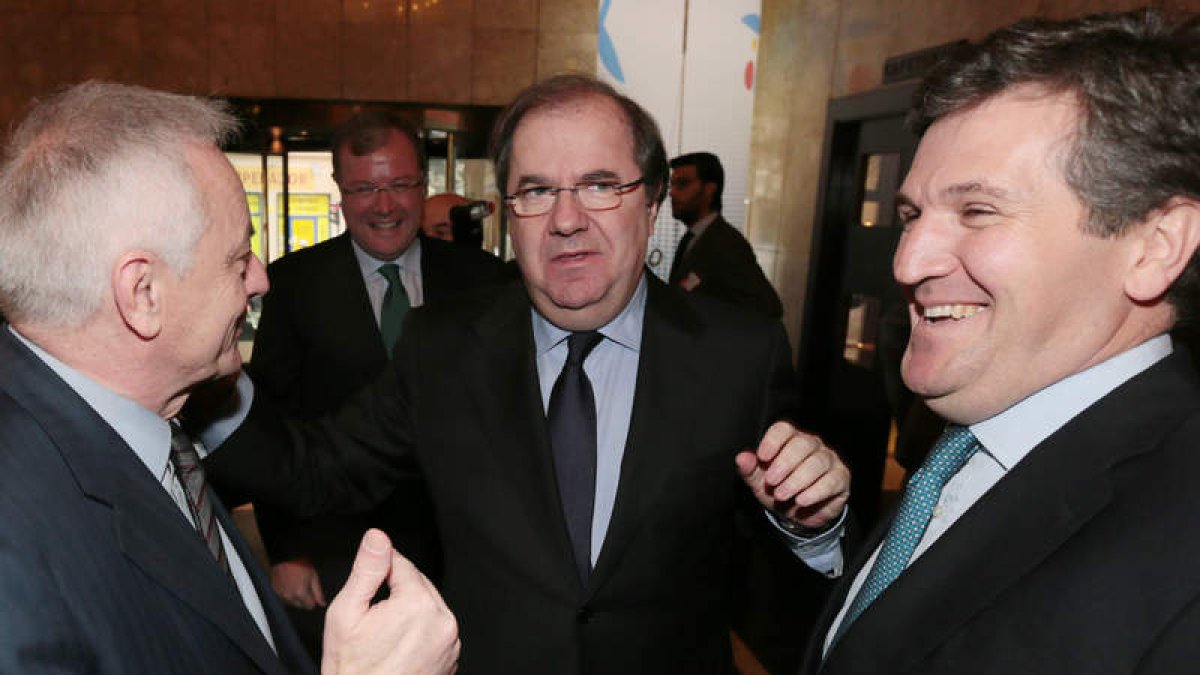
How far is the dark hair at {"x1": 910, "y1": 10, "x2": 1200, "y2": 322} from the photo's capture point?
3.13 ft

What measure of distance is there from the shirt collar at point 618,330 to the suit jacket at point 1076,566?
2.72 ft

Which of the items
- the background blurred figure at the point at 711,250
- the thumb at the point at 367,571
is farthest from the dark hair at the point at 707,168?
the thumb at the point at 367,571

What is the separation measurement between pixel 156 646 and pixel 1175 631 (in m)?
1.16

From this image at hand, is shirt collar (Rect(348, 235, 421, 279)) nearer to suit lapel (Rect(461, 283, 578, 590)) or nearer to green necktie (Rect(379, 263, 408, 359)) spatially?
green necktie (Rect(379, 263, 408, 359))

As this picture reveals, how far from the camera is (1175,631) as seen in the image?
0.78 m

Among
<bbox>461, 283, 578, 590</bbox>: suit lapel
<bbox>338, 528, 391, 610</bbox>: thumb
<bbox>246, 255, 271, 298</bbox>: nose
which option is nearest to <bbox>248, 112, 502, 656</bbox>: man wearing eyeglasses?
<bbox>461, 283, 578, 590</bbox>: suit lapel

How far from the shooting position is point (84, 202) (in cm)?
105

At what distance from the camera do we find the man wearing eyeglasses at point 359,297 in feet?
8.31

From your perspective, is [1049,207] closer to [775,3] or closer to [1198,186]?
[1198,186]

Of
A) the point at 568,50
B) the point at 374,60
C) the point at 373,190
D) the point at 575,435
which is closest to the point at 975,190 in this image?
the point at 575,435

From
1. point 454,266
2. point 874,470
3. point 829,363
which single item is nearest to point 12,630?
point 454,266

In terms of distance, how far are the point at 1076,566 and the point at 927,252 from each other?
449mm

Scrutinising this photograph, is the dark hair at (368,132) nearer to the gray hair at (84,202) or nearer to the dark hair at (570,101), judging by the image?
the dark hair at (570,101)

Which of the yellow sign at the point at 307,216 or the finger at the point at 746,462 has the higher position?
the yellow sign at the point at 307,216
